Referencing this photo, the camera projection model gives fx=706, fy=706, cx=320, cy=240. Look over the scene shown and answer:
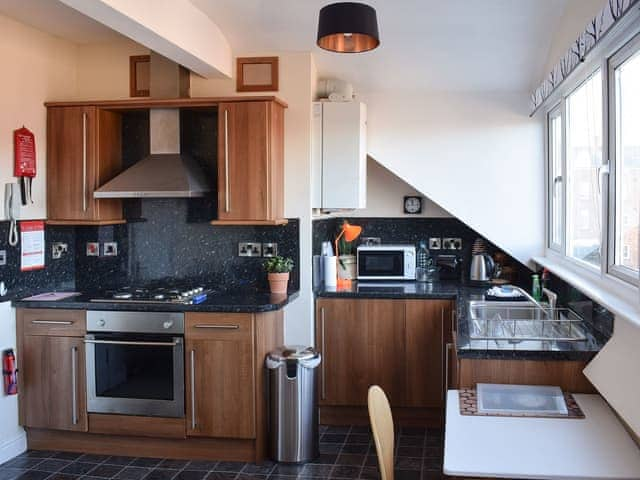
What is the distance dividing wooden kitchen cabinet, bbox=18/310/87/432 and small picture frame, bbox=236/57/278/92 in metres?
1.70

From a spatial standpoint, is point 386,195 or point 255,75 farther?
point 386,195

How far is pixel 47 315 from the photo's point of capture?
403 cm

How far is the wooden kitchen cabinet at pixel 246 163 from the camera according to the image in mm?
4129

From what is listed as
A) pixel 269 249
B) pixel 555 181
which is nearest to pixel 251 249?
pixel 269 249

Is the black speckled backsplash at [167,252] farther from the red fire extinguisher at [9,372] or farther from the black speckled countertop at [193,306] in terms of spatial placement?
the red fire extinguisher at [9,372]

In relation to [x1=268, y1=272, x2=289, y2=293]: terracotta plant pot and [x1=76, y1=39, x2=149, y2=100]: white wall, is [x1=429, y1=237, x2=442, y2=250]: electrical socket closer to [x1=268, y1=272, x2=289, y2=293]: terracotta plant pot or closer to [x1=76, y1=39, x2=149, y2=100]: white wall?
[x1=268, y1=272, x2=289, y2=293]: terracotta plant pot

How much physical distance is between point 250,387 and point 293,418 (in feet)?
0.95

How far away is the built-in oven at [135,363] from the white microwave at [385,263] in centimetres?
147

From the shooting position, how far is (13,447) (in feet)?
13.2

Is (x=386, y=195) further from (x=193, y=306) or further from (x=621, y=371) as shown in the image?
(x=621, y=371)

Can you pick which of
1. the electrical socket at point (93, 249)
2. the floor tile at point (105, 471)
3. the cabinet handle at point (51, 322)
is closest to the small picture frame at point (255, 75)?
the electrical socket at point (93, 249)

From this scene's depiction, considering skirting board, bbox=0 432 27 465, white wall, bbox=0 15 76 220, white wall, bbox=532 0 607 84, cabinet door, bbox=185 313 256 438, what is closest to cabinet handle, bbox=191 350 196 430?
cabinet door, bbox=185 313 256 438

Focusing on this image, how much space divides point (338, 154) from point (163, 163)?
1088 millimetres

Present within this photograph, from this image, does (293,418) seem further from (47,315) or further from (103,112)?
(103,112)
